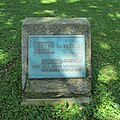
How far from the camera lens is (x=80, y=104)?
171 inches

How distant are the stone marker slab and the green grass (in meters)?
0.18

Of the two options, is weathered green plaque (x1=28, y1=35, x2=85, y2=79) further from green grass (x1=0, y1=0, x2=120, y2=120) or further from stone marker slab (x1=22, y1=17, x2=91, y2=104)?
green grass (x1=0, y1=0, x2=120, y2=120)

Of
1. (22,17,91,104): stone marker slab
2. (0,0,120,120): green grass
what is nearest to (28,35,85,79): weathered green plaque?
(22,17,91,104): stone marker slab

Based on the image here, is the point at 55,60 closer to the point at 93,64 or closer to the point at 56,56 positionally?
the point at 56,56

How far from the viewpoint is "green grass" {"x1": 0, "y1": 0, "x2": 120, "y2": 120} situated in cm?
421

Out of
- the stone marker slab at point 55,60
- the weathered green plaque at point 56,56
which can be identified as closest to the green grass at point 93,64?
the stone marker slab at point 55,60

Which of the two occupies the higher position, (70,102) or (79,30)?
(79,30)

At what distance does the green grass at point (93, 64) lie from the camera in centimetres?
421

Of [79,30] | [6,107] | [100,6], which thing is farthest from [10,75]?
[100,6]

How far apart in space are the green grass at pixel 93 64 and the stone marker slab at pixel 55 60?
0.58 ft

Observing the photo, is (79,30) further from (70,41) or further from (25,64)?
(25,64)

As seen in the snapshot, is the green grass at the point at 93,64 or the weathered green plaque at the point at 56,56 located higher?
the weathered green plaque at the point at 56,56

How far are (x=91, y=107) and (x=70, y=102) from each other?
29cm

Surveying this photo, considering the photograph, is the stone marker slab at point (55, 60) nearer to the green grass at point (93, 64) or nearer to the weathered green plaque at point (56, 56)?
the weathered green plaque at point (56, 56)
